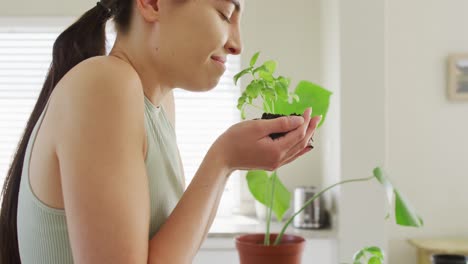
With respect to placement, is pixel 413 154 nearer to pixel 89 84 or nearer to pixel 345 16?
pixel 345 16

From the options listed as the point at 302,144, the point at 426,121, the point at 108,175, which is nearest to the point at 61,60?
the point at 108,175

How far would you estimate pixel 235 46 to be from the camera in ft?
2.71

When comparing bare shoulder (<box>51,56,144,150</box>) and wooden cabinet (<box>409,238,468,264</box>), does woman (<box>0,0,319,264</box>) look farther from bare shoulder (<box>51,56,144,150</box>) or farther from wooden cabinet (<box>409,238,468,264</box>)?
wooden cabinet (<box>409,238,468,264</box>)

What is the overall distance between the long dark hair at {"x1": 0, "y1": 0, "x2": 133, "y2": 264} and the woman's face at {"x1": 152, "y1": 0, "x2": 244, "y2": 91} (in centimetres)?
9

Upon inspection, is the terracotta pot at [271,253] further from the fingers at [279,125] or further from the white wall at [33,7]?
the white wall at [33,7]

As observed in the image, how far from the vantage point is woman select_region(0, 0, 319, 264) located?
26.5 inches

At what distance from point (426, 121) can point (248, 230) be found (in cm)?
136

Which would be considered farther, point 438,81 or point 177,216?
point 438,81

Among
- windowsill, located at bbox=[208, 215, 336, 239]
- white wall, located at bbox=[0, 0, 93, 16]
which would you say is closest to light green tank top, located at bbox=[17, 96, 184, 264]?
windowsill, located at bbox=[208, 215, 336, 239]

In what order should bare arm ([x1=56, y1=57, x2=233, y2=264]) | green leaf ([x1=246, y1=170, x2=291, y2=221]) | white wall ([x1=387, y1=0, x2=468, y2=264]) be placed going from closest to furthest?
bare arm ([x1=56, y1=57, x2=233, y2=264])
green leaf ([x1=246, y1=170, x2=291, y2=221])
white wall ([x1=387, y1=0, x2=468, y2=264])

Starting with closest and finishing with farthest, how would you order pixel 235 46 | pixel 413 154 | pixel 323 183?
pixel 235 46 → pixel 323 183 → pixel 413 154

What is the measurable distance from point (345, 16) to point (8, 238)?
204 centimetres

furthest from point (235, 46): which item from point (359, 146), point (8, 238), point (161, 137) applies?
point (359, 146)

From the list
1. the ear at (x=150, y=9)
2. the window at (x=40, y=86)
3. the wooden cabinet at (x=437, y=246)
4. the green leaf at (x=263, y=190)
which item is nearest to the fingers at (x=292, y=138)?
the ear at (x=150, y=9)
